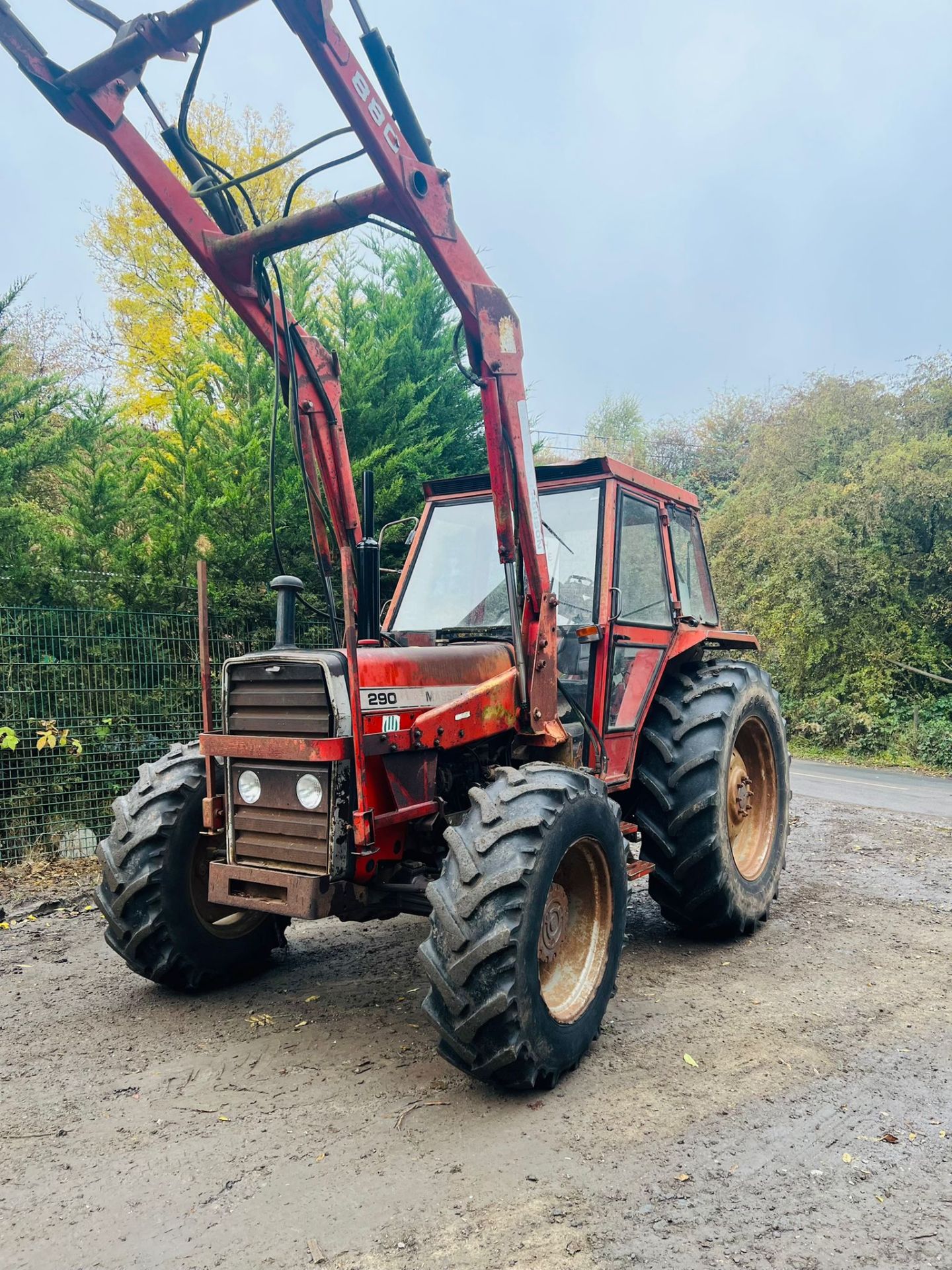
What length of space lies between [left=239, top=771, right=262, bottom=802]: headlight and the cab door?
5.70ft

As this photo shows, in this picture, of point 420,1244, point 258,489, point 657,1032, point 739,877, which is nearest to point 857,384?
point 258,489

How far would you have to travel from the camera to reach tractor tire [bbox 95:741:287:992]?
3.83m

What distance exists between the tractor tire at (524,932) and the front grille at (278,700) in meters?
0.65

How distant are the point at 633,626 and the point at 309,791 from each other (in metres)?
2.03

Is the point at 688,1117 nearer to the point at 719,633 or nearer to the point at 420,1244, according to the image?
the point at 420,1244

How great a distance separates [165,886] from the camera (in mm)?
3826

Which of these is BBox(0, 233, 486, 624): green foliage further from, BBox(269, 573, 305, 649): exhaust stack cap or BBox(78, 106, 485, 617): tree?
BBox(269, 573, 305, 649): exhaust stack cap

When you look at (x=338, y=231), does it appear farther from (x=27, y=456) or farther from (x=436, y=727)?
(x=27, y=456)

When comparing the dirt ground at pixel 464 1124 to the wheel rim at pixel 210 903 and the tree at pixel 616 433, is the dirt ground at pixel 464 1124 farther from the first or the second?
the tree at pixel 616 433

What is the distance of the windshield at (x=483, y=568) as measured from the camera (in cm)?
464

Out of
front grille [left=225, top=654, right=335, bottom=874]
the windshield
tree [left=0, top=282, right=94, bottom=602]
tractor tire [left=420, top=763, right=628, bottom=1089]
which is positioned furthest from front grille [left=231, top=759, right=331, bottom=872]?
tree [left=0, top=282, right=94, bottom=602]

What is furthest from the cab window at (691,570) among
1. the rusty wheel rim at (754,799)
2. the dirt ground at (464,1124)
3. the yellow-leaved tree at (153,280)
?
the yellow-leaved tree at (153,280)

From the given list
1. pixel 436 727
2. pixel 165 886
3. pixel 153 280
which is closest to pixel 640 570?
pixel 436 727

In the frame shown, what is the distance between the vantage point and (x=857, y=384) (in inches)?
706
